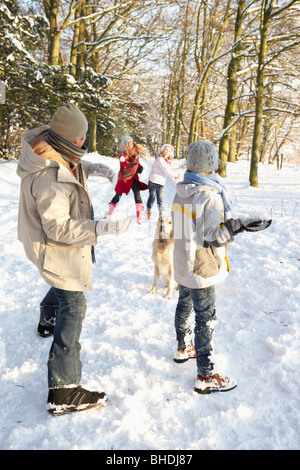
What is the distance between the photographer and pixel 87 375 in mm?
2660

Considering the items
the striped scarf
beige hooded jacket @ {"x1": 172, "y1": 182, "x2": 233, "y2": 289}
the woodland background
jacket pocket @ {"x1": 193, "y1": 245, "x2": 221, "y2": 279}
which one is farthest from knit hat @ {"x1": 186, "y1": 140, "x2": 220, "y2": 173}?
the woodland background

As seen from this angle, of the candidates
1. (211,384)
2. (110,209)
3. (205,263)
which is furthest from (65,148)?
(110,209)

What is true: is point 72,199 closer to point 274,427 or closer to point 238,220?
point 238,220

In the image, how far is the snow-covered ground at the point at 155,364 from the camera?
207cm

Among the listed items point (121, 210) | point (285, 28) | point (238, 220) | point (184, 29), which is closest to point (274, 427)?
point (238, 220)

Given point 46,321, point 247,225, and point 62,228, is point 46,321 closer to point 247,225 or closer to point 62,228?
point 62,228

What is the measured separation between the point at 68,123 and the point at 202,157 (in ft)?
3.45

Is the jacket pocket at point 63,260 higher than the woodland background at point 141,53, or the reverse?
the woodland background at point 141,53

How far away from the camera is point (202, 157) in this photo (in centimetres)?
235

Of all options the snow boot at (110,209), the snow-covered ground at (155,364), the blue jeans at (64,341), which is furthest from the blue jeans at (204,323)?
the snow boot at (110,209)

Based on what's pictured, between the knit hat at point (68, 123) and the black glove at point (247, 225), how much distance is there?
1282 millimetres

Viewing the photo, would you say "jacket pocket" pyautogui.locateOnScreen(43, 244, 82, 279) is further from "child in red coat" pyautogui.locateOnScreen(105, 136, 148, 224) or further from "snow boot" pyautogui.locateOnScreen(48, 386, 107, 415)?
"child in red coat" pyautogui.locateOnScreen(105, 136, 148, 224)

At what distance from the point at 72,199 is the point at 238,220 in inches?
47.1

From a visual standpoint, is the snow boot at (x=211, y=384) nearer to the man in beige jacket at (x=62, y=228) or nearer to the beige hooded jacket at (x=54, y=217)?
the man in beige jacket at (x=62, y=228)
